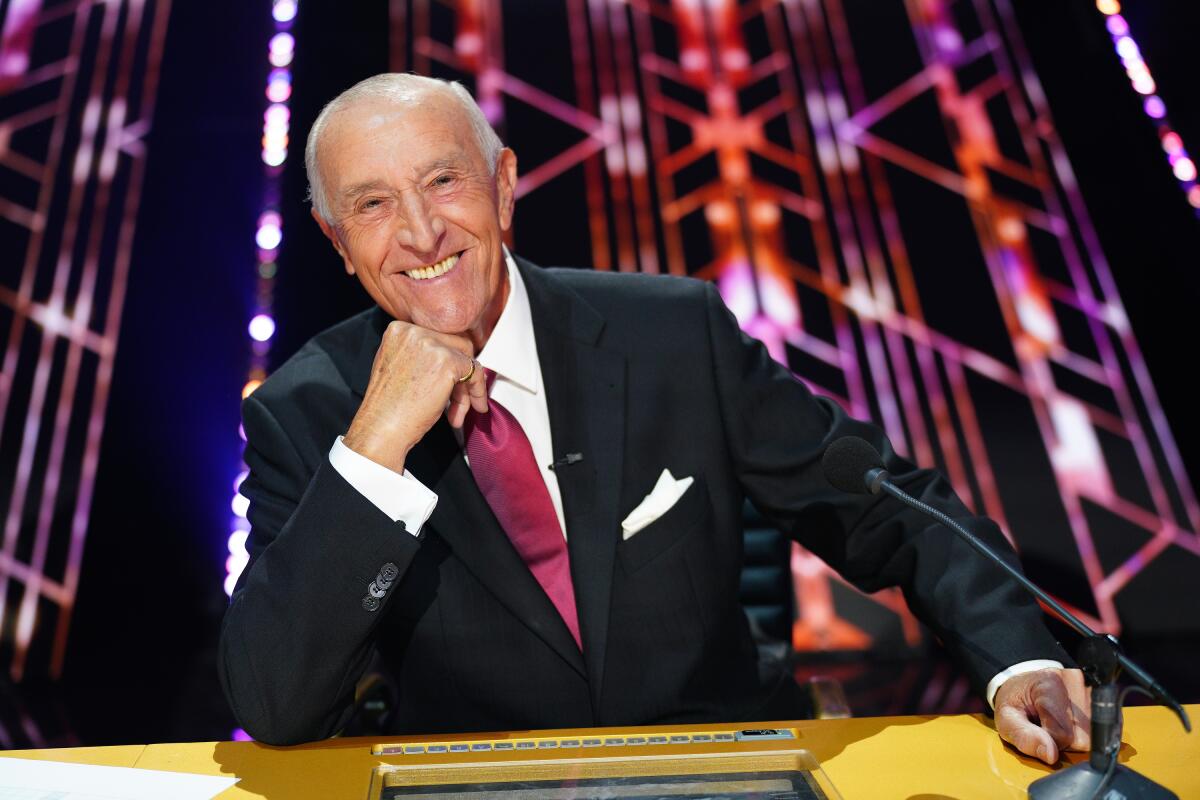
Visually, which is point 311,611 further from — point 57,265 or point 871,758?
point 57,265

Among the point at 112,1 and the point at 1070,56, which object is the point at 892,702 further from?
the point at 112,1

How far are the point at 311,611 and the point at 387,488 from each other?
0.56 feet

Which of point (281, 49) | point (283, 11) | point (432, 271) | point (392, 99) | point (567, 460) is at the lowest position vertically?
point (567, 460)

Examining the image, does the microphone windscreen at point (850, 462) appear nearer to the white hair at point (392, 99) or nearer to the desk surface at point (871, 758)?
the desk surface at point (871, 758)

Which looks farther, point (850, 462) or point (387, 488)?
point (387, 488)

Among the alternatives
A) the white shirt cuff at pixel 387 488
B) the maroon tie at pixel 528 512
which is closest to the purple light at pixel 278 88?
the maroon tie at pixel 528 512

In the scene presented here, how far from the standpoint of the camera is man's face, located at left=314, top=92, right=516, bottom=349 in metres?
1.50

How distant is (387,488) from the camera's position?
50.8 inches

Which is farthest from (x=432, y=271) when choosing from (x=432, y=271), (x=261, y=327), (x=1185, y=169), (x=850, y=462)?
(x=1185, y=169)

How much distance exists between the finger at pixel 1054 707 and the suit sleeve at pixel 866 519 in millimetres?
65

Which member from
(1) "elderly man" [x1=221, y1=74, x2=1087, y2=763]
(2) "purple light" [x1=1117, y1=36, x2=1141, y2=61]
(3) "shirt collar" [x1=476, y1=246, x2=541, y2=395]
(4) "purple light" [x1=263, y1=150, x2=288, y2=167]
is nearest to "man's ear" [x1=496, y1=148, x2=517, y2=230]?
(1) "elderly man" [x1=221, y1=74, x2=1087, y2=763]

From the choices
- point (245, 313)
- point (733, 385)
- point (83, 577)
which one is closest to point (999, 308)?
point (733, 385)

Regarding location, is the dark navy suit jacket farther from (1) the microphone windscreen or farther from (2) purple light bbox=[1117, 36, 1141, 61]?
(2) purple light bbox=[1117, 36, 1141, 61]

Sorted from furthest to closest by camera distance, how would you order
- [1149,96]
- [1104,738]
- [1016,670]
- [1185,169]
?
[1149,96]
[1185,169]
[1016,670]
[1104,738]
